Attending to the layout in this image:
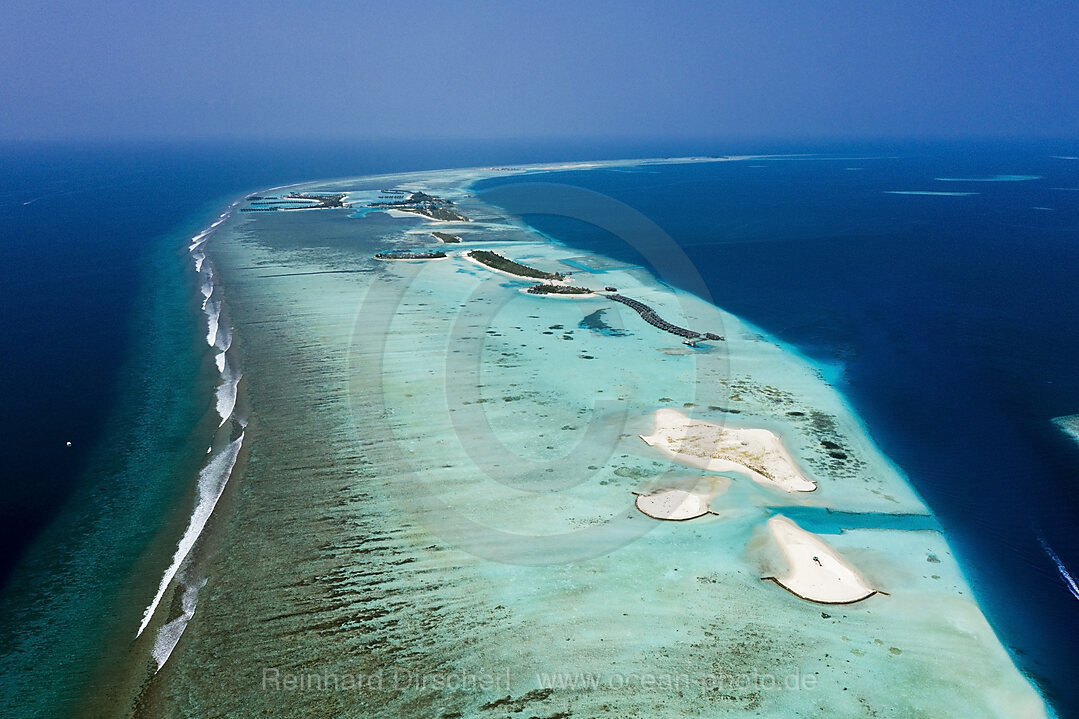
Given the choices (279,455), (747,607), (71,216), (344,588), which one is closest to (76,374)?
(279,455)

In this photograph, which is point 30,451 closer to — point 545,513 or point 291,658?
point 291,658

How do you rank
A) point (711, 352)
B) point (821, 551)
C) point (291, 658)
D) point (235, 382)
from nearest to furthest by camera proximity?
point (291, 658)
point (821, 551)
point (235, 382)
point (711, 352)

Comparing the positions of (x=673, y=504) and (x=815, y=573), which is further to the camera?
(x=673, y=504)

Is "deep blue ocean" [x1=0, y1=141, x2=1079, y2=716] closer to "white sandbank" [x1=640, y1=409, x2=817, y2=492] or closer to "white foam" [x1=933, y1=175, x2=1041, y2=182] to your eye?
"white sandbank" [x1=640, y1=409, x2=817, y2=492]

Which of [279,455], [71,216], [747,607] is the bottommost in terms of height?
[747,607]

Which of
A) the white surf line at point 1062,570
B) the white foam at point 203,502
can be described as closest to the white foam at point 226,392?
the white foam at point 203,502

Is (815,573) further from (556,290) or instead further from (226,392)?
(556,290)

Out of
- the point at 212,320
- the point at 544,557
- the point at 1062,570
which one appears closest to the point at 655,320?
the point at 544,557
